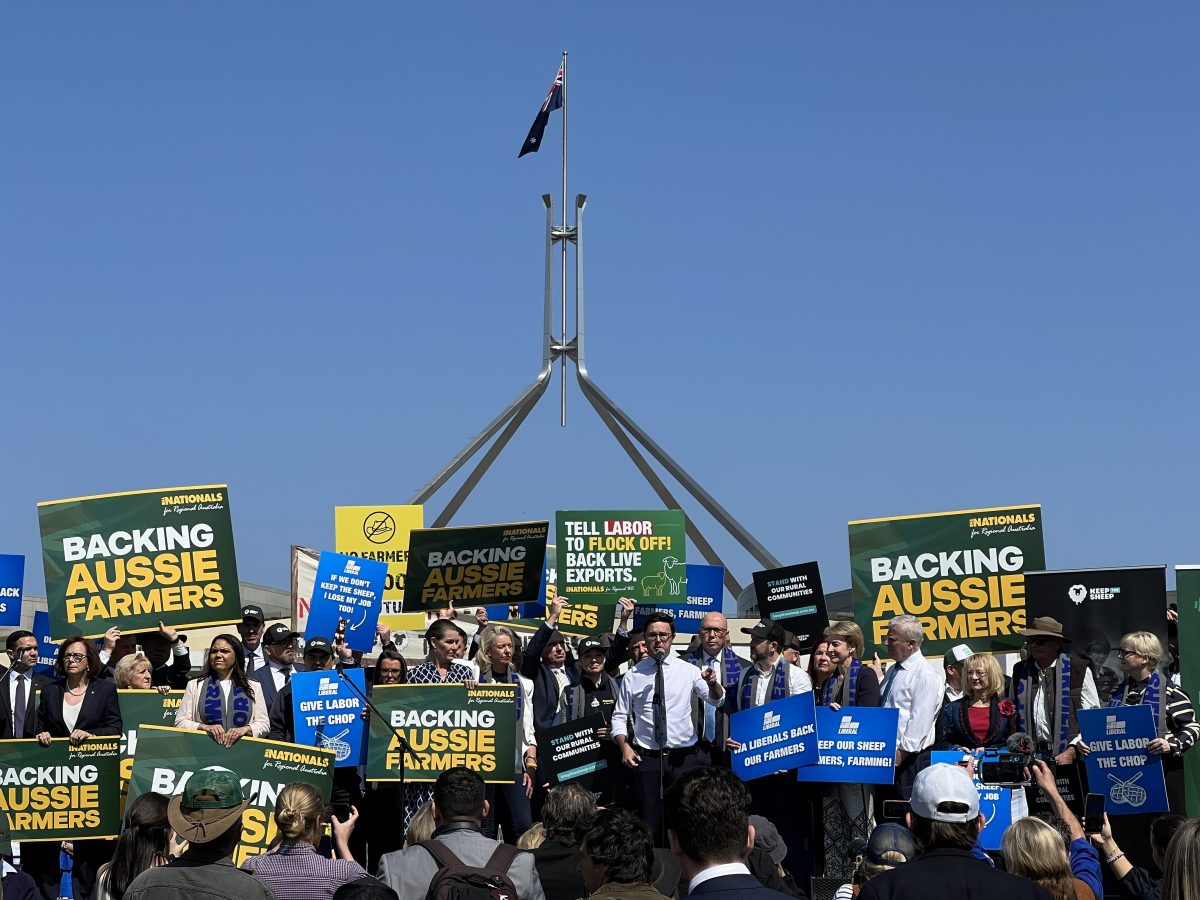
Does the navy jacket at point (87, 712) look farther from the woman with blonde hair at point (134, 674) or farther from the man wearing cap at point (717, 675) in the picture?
the man wearing cap at point (717, 675)

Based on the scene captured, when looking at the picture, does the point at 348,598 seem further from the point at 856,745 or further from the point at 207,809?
the point at 207,809

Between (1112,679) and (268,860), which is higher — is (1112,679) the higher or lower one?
the higher one

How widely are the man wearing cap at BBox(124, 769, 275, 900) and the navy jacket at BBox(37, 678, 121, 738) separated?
6.33 meters

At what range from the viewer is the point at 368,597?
46.6 feet

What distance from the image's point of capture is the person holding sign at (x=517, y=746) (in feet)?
37.7

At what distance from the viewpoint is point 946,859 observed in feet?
15.9

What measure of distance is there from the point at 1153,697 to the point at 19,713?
24.4ft

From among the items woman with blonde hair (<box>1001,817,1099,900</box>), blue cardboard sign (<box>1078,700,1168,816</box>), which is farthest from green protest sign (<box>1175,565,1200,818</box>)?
woman with blonde hair (<box>1001,817,1099,900</box>)

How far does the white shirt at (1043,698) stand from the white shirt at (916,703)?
722 millimetres

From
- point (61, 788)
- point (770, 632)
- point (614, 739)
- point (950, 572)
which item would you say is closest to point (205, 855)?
point (61, 788)

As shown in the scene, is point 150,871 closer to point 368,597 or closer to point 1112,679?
point 1112,679

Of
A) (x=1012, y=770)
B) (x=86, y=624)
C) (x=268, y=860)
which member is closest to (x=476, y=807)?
(x=268, y=860)

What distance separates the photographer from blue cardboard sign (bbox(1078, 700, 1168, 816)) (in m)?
9.61

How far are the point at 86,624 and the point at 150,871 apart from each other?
8001 millimetres
